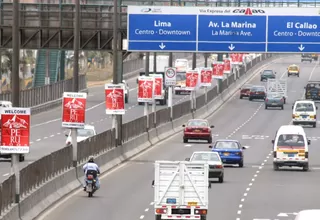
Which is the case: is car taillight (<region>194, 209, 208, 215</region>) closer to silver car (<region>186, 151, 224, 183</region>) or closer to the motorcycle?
the motorcycle

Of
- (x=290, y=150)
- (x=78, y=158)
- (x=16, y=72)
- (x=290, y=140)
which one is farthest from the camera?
(x=290, y=140)

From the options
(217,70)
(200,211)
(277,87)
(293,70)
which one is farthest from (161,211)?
(293,70)

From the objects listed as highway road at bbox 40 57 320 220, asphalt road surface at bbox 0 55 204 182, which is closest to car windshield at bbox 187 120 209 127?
highway road at bbox 40 57 320 220

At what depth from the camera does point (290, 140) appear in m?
53.2

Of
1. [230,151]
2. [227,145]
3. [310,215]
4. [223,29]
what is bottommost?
[230,151]

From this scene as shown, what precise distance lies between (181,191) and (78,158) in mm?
13634

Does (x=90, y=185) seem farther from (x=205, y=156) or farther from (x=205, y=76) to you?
(x=205, y=76)

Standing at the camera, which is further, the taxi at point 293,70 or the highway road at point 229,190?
the taxi at point 293,70

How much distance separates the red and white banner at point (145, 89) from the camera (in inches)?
2608

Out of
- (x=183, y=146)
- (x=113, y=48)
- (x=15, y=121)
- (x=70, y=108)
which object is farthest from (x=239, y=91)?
(x=15, y=121)

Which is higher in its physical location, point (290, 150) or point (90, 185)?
point (90, 185)

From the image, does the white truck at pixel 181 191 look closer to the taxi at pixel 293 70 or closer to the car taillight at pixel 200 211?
the car taillight at pixel 200 211

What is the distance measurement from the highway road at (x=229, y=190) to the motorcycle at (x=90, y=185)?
24 centimetres

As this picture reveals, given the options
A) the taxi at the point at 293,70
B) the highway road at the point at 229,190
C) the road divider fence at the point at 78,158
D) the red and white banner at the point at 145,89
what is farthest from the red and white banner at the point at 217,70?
the taxi at the point at 293,70
